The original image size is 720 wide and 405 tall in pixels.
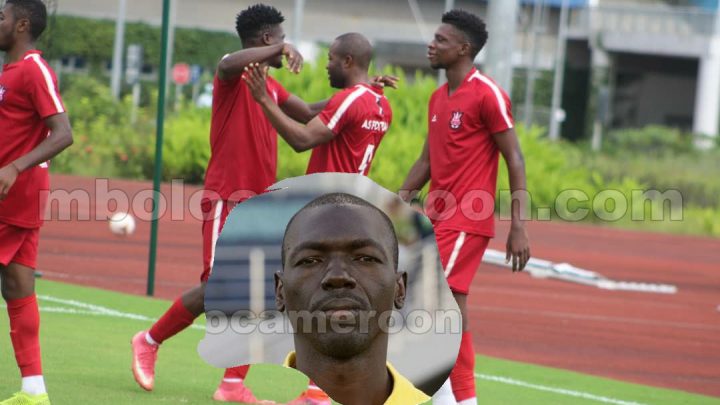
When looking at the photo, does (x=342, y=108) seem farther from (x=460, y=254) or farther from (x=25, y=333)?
(x=25, y=333)

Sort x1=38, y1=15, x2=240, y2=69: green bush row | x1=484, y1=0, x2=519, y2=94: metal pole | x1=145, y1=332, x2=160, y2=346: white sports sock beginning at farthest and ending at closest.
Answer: x1=38, y1=15, x2=240, y2=69: green bush row, x1=484, y1=0, x2=519, y2=94: metal pole, x1=145, y1=332, x2=160, y2=346: white sports sock

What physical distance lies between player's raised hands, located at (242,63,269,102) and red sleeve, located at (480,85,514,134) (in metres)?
1.23

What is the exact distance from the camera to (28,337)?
6.60 meters

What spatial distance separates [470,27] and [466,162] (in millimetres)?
770

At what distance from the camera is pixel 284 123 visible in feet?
22.7

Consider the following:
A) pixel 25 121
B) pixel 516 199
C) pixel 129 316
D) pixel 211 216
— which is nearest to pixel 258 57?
pixel 211 216

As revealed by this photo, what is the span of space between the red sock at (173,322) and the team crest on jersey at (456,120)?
176cm

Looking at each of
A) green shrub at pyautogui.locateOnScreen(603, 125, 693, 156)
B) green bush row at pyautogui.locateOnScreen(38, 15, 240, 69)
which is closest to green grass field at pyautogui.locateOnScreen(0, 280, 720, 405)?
green shrub at pyautogui.locateOnScreen(603, 125, 693, 156)

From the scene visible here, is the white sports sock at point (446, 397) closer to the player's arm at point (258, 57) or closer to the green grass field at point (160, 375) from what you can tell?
the green grass field at point (160, 375)

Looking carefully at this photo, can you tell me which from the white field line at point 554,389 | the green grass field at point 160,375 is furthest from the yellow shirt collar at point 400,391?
the white field line at point 554,389

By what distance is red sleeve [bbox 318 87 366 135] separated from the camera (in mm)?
7496

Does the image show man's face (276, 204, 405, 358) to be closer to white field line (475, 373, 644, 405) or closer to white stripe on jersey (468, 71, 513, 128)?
white stripe on jersey (468, 71, 513, 128)

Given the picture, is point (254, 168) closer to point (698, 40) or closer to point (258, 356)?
point (258, 356)

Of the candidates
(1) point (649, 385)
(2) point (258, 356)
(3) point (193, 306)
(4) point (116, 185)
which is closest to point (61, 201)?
(4) point (116, 185)
